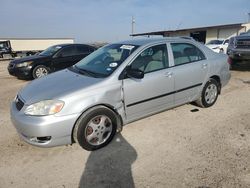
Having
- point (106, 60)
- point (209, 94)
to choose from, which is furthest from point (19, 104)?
point (209, 94)

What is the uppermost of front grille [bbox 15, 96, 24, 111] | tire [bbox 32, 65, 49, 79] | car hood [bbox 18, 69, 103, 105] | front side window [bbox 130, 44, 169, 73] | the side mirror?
front side window [bbox 130, 44, 169, 73]

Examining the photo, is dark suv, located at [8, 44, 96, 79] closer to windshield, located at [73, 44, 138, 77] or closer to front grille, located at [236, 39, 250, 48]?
windshield, located at [73, 44, 138, 77]

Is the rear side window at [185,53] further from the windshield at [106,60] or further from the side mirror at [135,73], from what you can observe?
the side mirror at [135,73]

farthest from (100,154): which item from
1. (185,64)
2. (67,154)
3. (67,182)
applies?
(185,64)

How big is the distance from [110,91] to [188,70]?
180 cm

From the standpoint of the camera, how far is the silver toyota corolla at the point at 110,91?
10.3 feet

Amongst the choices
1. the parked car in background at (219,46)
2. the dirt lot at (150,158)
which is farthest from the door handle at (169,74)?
the parked car in background at (219,46)

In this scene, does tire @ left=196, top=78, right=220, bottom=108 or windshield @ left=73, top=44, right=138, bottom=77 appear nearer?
windshield @ left=73, top=44, right=138, bottom=77

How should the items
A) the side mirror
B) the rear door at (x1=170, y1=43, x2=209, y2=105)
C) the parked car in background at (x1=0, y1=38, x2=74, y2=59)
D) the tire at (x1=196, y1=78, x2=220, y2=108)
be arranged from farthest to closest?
the parked car in background at (x1=0, y1=38, x2=74, y2=59), the tire at (x1=196, y1=78, x2=220, y2=108), the rear door at (x1=170, y1=43, x2=209, y2=105), the side mirror

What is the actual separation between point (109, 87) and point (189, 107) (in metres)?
2.48

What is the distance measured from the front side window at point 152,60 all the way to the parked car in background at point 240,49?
6.24m

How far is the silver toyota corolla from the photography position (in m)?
3.13

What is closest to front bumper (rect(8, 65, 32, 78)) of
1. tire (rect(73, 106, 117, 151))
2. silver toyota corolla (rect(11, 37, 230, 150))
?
silver toyota corolla (rect(11, 37, 230, 150))

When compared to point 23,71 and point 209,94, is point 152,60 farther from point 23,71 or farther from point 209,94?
point 23,71
